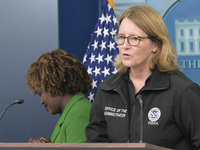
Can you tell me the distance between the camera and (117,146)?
1508 mm

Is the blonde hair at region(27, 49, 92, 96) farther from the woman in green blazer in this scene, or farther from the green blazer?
the green blazer

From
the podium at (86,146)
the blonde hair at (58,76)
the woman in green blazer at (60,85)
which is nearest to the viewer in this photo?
the podium at (86,146)

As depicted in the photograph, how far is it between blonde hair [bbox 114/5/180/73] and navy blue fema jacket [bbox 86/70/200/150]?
0.06 m

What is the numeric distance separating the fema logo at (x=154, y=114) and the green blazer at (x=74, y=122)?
2.51ft

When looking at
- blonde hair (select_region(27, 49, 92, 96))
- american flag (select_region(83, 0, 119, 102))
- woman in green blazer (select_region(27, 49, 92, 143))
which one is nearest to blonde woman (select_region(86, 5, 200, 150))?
woman in green blazer (select_region(27, 49, 92, 143))

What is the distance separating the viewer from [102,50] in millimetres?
4070

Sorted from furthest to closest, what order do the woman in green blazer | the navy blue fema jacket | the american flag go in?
1. the american flag
2. the woman in green blazer
3. the navy blue fema jacket

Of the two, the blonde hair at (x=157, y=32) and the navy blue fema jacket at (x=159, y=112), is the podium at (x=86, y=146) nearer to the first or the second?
the navy blue fema jacket at (x=159, y=112)

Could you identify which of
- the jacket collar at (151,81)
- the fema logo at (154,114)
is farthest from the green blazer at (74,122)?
the fema logo at (154,114)

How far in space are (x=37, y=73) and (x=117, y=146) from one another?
202cm

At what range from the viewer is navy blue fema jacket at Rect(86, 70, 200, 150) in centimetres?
233

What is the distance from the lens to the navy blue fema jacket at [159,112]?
2334 millimetres

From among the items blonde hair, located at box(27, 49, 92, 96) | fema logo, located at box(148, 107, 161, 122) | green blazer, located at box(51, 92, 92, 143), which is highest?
blonde hair, located at box(27, 49, 92, 96)

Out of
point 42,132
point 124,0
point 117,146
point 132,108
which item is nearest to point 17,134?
point 42,132
